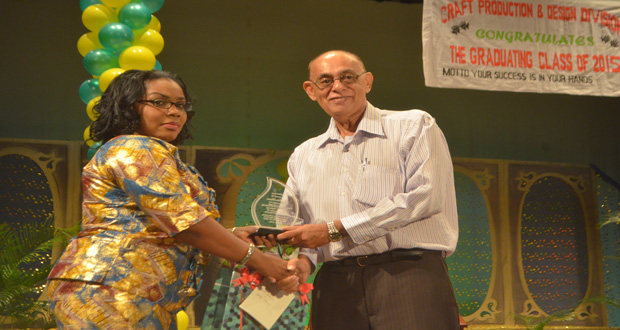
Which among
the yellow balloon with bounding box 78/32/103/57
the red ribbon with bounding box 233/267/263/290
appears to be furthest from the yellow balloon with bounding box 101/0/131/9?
the red ribbon with bounding box 233/267/263/290

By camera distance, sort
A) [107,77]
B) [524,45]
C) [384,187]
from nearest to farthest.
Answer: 1. [384,187]
2. [107,77]
3. [524,45]

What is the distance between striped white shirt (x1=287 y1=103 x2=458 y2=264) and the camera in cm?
227

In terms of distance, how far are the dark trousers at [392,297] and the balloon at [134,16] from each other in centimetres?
230

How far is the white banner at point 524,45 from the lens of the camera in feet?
14.9

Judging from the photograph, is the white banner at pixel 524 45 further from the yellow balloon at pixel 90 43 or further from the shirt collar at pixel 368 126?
the yellow balloon at pixel 90 43

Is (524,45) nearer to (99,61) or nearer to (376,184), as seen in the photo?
(376,184)

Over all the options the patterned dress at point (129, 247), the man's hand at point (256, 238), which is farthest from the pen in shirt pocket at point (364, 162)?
the patterned dress at point (129, 247)

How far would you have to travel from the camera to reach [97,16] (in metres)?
3.90

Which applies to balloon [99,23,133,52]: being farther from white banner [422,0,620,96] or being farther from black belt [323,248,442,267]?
black belt [323,248,442,267]

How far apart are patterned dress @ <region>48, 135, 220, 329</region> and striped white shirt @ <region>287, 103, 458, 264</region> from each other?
0.66 meters

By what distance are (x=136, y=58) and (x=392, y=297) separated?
2.31 metres

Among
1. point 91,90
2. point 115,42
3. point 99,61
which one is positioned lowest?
point 91,90

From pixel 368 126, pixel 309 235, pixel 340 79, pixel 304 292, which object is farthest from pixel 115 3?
pixel 304 292

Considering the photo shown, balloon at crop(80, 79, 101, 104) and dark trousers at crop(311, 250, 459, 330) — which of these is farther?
balloon at crop(80, 79, 101, 104)
